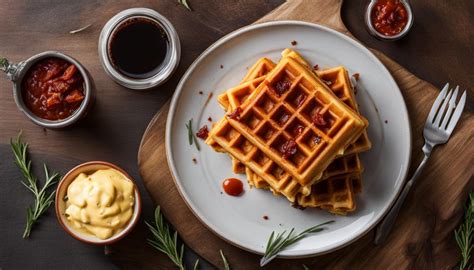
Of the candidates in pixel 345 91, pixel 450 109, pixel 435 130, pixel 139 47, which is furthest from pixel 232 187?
pixel 450 109

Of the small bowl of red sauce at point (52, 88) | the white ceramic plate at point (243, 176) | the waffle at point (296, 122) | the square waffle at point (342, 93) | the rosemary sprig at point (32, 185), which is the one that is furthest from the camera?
the rosemary sprig at point (32, 185)

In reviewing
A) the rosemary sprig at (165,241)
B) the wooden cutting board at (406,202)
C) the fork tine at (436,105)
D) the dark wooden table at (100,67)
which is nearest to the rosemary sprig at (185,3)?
the dark wooden table at (100,67)

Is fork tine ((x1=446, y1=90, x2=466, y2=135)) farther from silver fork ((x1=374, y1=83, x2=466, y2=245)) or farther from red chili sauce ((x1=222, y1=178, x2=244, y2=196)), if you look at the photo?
red chili sauce ((x1=222, y1=178, x2=244, y2=196))

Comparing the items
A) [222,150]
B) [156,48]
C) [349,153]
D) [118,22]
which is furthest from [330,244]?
[118,22]

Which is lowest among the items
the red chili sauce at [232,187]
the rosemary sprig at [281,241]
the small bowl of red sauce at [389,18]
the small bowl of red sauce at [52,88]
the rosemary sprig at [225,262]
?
the rosemary sprig at [225,262]

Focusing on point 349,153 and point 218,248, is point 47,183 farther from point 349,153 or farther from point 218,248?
point 349,153

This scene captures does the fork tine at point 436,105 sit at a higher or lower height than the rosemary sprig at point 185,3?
lower

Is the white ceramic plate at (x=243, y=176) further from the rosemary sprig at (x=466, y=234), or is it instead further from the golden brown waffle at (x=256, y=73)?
the rosemary sprig at (x=466, y=234)
